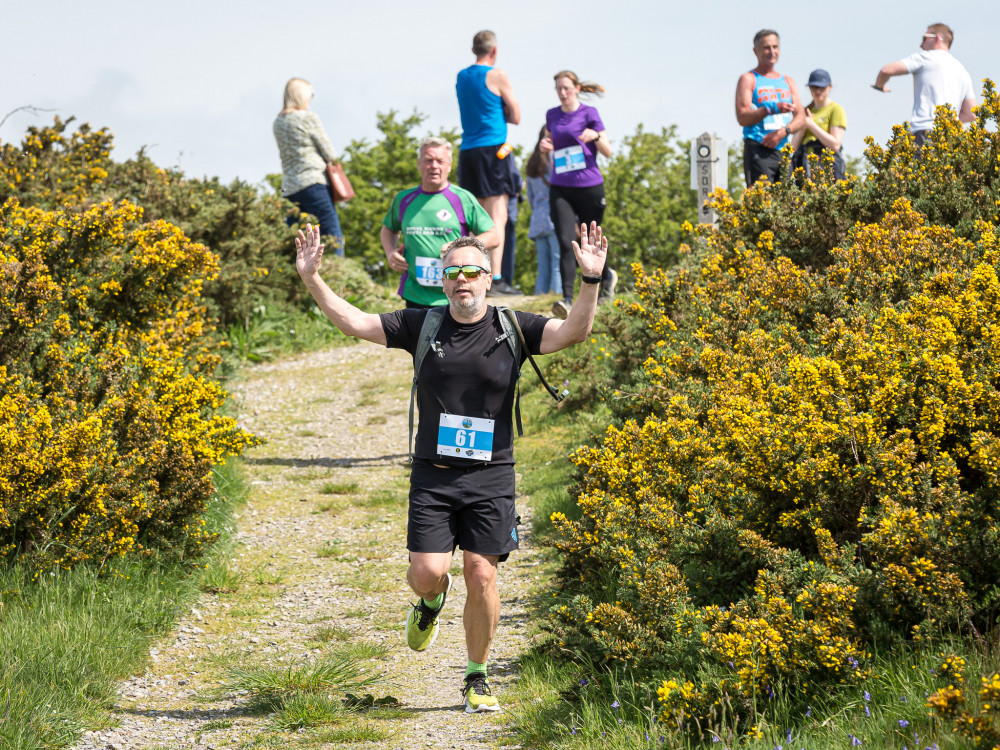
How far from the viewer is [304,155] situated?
13.2m

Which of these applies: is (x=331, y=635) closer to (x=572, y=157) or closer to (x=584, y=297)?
(x=584, y=297)

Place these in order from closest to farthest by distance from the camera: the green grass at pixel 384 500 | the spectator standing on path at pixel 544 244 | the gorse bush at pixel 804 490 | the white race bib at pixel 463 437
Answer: the gorse bush at pixel 804 490
the white race bib at pixel 463 437
the green grass at pixel 384 500
the spectator standing on path at pixel 544 244

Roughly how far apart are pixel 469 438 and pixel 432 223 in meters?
3.34

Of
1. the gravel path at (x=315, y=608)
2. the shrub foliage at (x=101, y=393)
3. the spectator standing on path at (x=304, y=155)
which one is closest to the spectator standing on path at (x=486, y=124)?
the gravel path at (x=315, y=608)

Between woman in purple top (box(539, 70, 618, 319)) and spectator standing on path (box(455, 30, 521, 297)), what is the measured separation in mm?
725

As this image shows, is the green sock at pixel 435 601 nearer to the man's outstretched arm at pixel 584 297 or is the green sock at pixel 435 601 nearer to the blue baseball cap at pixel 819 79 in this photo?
the man's outstretched arm at pixel 584 297

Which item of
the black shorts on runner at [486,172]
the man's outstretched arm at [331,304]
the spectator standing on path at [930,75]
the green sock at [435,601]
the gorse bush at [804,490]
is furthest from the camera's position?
the black shorts on runner at [486,172]

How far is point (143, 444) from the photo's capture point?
654 centimetres

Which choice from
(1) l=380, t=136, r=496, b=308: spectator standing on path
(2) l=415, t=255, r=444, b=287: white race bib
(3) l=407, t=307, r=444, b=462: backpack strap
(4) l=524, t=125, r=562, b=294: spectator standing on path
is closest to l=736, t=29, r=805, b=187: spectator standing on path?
(1) l=380, t=136, r=496, b=308: spectator standing on path

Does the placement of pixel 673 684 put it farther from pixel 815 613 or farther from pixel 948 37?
pixel 948 37

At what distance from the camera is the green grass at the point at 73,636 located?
468 centimetres

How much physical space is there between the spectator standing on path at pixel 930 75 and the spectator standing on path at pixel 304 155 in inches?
247

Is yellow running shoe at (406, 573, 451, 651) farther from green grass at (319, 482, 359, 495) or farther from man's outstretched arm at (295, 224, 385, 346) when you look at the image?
green grass at (319, 482, 359, 495)

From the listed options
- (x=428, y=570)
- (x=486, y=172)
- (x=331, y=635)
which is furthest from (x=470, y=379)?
(x=486, y=172)
